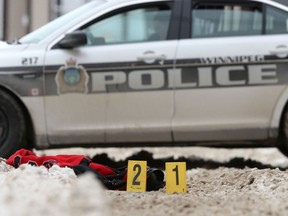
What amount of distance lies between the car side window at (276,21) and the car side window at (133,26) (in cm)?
93

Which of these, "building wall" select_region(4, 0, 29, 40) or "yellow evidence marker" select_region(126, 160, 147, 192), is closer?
"yellow evidence marker" select_region(126, 160, 147, 192)

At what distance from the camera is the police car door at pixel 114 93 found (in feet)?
18.2

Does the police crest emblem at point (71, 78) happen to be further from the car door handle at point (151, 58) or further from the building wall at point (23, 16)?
the building wall at point (23, 16)

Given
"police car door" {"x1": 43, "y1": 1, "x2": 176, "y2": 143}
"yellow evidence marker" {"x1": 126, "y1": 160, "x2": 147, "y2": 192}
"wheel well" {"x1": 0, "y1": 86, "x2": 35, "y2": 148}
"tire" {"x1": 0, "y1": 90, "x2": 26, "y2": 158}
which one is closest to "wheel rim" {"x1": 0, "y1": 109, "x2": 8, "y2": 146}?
"tire" {"x1": 0, "y1": 90, "x2": 26, "y2": 158}

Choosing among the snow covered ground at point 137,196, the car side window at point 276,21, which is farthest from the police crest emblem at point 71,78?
the car side window at point 276,21

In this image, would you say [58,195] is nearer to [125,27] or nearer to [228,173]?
[228,173]

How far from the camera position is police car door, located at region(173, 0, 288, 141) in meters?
5.49

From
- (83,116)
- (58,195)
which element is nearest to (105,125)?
(83,116)

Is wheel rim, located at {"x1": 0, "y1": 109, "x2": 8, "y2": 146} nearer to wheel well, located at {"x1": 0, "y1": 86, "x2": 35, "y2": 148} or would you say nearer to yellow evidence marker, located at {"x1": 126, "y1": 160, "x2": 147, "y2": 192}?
wheel well, located at {"x1": 0, "y1": 86, "x2": 35, "y2": 148}

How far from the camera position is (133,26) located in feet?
18.9

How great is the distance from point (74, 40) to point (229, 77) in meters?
1.45

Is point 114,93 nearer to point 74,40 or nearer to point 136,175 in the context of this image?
point 74,40

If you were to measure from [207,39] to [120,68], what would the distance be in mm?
851

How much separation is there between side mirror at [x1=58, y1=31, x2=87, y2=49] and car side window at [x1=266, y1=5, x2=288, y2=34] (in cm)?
171
